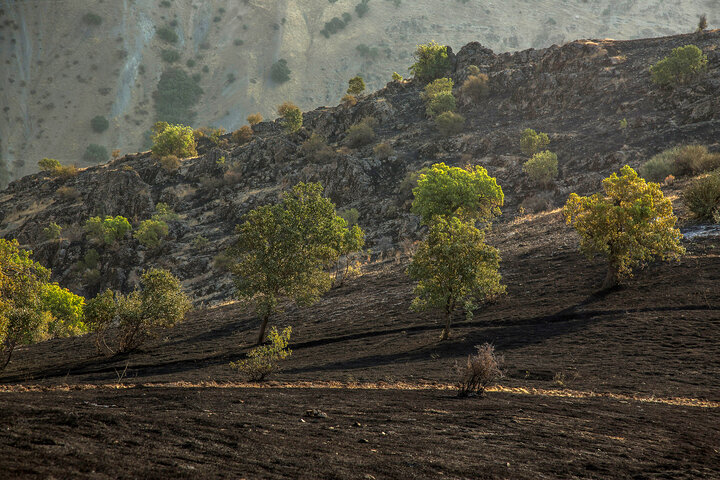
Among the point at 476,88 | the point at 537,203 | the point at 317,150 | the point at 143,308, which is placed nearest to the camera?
the point at 143,308

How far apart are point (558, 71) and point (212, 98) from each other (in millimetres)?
135557

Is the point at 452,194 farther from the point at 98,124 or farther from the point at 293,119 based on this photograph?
the point at 98,124

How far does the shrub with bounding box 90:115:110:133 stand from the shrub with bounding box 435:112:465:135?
124m

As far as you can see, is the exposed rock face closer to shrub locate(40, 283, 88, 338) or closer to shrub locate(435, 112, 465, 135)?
shrub locate(435, 112, 465, 135)

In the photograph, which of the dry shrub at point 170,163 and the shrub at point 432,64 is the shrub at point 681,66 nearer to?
the shrub at point 432,64

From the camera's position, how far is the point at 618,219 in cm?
2361

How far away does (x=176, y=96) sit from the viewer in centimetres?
16525

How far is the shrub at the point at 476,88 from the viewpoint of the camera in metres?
82.1

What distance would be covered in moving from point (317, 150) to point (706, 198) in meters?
62.5

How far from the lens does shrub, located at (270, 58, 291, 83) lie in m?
173

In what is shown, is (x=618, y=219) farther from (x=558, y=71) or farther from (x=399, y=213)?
(x=558, y=71)

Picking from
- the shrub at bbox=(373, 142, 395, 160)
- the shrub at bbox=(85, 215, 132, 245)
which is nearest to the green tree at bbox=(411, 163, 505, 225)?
the shrub at bbox=(373, 142, 395, 160)

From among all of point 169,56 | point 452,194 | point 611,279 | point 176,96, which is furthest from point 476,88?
point 169,56

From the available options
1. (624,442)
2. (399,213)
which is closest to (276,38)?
(399,213)
